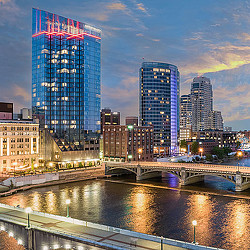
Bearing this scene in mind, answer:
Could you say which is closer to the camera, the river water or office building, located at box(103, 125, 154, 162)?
the river water

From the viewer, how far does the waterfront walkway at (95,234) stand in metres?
33.3

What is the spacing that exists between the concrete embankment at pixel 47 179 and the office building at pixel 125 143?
95.5 ft

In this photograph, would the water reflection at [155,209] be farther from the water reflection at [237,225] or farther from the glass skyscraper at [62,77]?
the glass skyscraper at [62,77]

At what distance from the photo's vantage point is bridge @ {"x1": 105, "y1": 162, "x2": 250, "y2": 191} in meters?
88.8

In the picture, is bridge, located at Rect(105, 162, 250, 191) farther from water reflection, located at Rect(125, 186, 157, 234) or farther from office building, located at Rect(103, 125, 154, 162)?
office building, located at Rect(103, 125, 154, 162)

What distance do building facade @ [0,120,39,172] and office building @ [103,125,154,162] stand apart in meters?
43.8

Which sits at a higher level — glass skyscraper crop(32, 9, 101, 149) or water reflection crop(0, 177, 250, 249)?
glass skyscraper crop(32, 9, 101, 149)

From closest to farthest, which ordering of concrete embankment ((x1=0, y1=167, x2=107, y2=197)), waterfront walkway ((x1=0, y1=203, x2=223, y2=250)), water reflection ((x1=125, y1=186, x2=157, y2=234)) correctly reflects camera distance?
waterfront walkway ((x1=0, y1=203, x2=223, y2=250)) < water reflection ((x1=125, y1=186, x2=157, y2=234)) < concrete embankment ((x1=0, y1=167, x2=107, y2=197))

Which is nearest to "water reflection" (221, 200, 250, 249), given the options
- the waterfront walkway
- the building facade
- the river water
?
the river water

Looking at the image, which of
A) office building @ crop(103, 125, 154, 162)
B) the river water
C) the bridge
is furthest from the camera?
office building @ crop(103, 125, 154, 162)

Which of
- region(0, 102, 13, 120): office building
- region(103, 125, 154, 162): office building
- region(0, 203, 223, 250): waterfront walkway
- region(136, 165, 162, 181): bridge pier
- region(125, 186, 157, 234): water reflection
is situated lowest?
region(125, 186, 157, 234): water reflection

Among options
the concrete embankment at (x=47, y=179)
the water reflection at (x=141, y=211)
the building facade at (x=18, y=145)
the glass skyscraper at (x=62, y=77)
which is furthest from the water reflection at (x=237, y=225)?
the glass skyscraper at (x=62, y=77)

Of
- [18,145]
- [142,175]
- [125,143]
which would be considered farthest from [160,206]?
[125,143]

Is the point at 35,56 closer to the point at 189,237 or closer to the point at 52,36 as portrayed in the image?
the point at 52,36
